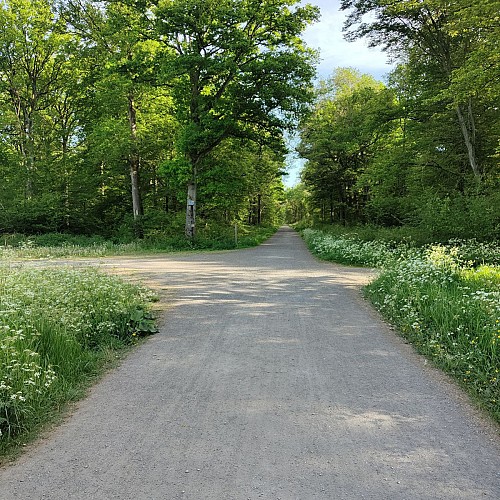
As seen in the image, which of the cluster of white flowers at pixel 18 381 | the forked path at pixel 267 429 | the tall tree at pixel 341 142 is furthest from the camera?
the tall tree at pixel 341 142

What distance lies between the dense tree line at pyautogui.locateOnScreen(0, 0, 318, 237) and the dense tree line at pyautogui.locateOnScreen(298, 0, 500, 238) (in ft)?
16.3

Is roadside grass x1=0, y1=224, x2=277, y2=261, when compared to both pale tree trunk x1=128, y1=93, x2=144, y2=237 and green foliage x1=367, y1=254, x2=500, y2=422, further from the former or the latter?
green foliage x1=367, y1=254, x2=500, y2=422

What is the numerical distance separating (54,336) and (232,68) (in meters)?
18.2

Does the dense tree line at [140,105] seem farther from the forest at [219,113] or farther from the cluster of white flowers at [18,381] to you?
the cluster of white flowers at [18,381]

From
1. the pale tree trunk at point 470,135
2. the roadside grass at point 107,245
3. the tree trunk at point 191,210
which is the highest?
the pale tree trunk at point 470,135

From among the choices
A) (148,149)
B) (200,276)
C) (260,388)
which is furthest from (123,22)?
(260,388)

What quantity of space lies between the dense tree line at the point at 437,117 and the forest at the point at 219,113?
0.07m

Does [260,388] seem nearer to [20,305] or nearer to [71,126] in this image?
[20,305]

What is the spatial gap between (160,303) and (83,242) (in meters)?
17.7

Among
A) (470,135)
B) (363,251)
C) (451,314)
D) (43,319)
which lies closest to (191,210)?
(363,251)

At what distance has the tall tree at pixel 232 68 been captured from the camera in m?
19.4

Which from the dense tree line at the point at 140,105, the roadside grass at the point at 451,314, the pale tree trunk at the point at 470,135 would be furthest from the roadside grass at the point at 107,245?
the roadside grass at the point at 451,314

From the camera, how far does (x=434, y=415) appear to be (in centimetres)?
363

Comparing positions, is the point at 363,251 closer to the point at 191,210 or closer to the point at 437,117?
the point at 437,117
